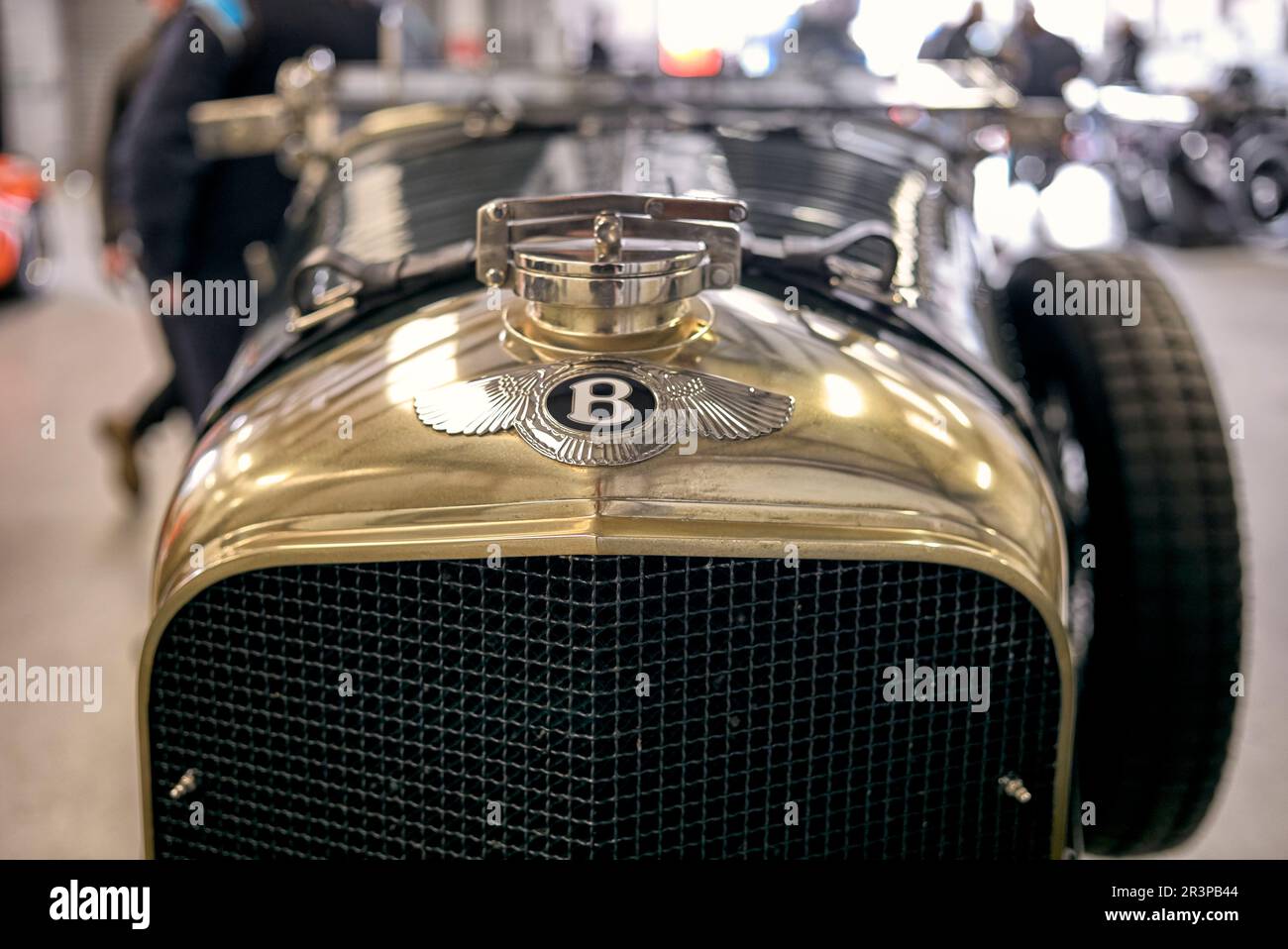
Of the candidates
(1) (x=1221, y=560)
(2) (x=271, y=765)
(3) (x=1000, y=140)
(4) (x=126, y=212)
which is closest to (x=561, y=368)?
(2) (x=271, y=765)

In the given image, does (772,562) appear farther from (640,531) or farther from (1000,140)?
(1000,140)

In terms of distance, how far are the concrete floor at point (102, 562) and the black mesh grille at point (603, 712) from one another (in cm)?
110

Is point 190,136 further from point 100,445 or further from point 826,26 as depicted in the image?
point 826,26

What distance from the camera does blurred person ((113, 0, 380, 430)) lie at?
3.08 meters

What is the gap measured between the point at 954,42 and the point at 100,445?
19.6 ft

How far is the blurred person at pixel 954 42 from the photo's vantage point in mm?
7774

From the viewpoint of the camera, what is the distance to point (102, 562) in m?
3.52

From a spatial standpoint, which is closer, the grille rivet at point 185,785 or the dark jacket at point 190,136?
the grille rivet at point 185,785

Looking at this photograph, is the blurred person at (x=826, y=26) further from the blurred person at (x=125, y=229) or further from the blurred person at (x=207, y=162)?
the blurred person at (x=125, y=229)

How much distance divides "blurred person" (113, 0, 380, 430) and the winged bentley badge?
210cm

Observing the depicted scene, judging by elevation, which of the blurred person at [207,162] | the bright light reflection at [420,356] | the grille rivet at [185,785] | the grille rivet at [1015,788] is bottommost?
the grille rivet at [1015,788]

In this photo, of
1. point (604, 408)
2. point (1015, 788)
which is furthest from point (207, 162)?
point (1015, 788)

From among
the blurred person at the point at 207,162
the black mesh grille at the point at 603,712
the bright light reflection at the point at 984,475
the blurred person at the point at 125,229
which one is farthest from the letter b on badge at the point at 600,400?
the blurred person at the point at 125,229

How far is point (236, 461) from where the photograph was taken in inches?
52.0
